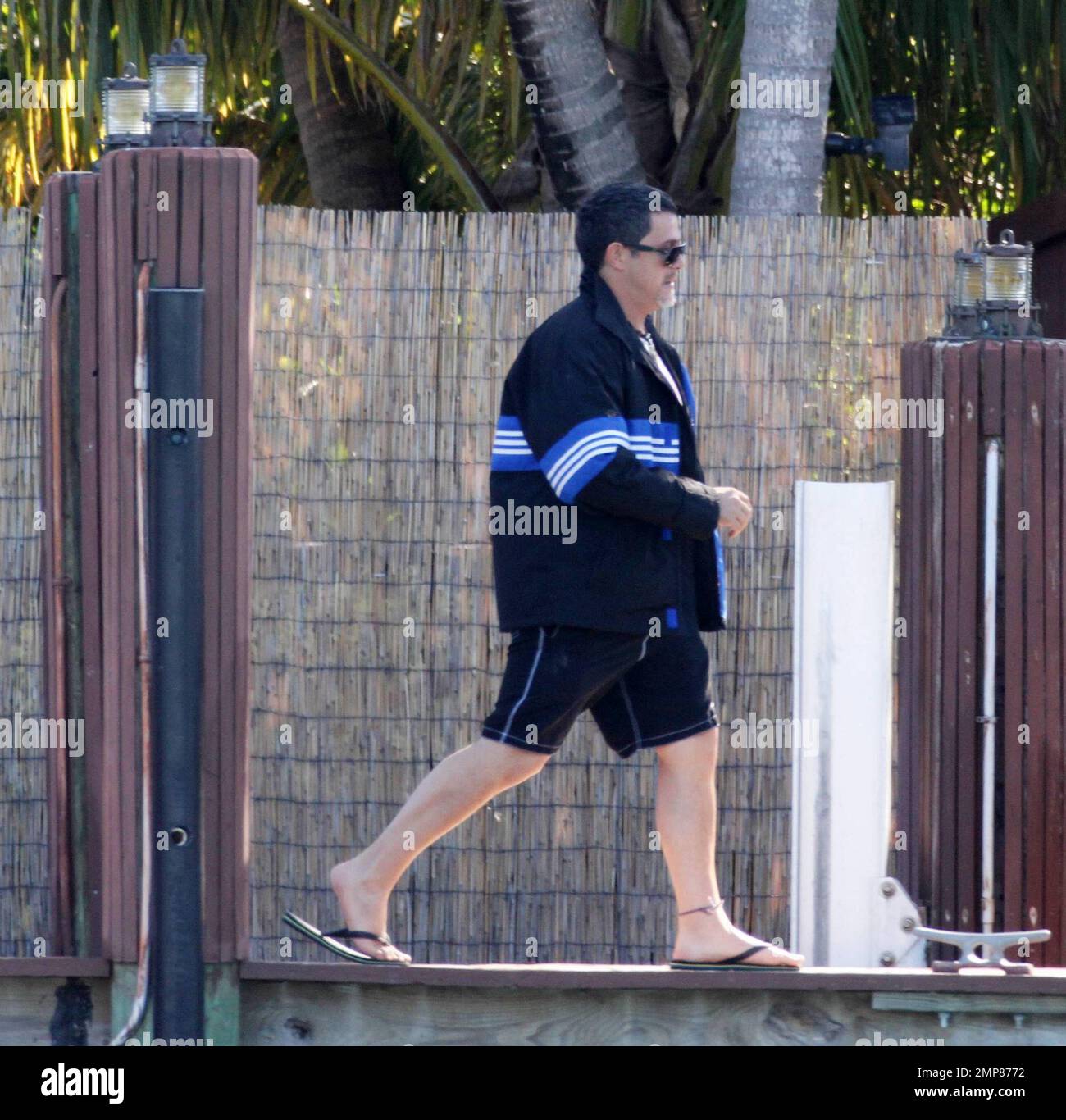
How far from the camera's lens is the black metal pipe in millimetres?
3828

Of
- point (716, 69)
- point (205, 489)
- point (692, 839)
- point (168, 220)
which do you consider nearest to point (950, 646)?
point (692, 839)

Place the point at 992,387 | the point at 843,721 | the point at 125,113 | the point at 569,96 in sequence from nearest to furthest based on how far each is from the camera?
the point at 125,113 < the point at 843,721 < the point at 992,387 < the point at 569,96

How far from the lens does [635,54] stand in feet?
24.2

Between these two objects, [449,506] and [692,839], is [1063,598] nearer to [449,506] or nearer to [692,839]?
[692,839]

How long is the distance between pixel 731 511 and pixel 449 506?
164 centimetres

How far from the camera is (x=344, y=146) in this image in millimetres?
8867

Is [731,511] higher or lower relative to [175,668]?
higher

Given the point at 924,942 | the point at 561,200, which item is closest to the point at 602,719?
the point at 924,942

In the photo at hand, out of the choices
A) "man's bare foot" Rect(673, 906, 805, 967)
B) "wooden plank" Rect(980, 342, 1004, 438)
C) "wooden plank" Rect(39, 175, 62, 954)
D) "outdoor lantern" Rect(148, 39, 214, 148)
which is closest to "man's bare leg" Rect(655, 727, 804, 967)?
"man's bare foot" Rect(673, 906, 805, 967)

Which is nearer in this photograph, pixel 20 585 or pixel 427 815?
pixel 427 815

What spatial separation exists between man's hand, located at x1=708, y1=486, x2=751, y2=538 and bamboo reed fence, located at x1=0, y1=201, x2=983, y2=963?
1473mm

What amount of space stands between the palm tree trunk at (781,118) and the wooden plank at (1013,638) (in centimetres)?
136

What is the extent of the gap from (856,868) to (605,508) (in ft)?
3.64

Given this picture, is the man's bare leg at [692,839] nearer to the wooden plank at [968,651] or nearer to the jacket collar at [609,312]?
the jacket collar at [609,312]
